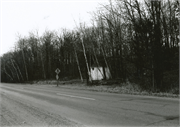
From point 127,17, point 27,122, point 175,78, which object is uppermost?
point 127,17

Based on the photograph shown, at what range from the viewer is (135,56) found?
16.9 metres

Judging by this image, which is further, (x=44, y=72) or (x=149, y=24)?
(x=44, y=72)

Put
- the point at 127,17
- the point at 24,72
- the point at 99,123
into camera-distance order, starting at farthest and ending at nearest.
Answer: the point at 24,72, the point at 127,17, the point at 99,123

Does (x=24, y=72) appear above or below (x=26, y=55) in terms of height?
below

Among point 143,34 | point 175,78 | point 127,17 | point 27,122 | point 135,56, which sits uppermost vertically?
point 127,17

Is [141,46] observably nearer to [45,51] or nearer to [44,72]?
[44,72]

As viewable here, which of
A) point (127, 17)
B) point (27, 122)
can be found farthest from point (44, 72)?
point (27, 122)

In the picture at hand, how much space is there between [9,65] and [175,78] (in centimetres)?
7359

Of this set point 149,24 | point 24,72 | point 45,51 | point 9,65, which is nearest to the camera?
point 149,24

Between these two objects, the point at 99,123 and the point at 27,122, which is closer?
the point at 99,123

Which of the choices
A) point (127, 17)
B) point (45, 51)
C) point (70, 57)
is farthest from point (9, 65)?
point (127, 17)

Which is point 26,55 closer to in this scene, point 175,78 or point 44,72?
point 44,72

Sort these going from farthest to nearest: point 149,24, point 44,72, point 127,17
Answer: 1. point 44,72
2. point 127,17
3. point 149,24

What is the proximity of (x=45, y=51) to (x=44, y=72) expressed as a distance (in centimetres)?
825
